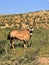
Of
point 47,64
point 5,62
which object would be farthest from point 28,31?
point 5,62

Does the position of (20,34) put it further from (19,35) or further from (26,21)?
(26,21)

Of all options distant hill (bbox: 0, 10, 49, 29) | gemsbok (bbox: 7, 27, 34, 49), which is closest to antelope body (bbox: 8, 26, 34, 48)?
gemsbok (bbox: 7, 27, 34, 49)

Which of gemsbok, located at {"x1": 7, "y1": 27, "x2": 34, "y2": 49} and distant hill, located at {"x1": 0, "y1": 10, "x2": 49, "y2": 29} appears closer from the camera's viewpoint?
gemsbok, located at {"x1": 7, "y1": 27, "x2": 34, "y2": 49}

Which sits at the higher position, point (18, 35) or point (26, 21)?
point (18, 35)

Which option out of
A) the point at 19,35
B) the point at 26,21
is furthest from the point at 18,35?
the point at 26,21

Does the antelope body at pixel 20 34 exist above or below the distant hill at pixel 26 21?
above

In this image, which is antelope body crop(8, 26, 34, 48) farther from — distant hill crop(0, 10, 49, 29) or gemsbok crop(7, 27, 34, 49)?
distant hill crop(0, 10, 49, 29)

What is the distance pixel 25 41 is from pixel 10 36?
3.10 ft

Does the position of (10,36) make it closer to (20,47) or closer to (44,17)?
(20,47)

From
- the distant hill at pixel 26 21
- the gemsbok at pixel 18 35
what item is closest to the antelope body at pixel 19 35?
the gemsbok at pixel 18 35

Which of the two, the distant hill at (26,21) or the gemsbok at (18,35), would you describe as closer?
the gemsbok at (18,35)

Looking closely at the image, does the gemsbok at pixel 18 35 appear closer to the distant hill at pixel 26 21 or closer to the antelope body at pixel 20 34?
the antelope body at pixel 20 34

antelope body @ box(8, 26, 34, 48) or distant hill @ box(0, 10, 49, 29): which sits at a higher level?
antelope body @ box(8, 26, 34, 48)

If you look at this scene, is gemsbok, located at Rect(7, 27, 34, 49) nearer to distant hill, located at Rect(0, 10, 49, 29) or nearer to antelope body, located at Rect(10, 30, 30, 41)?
antelope body, located at Rect(10, 30, 30, 41)
